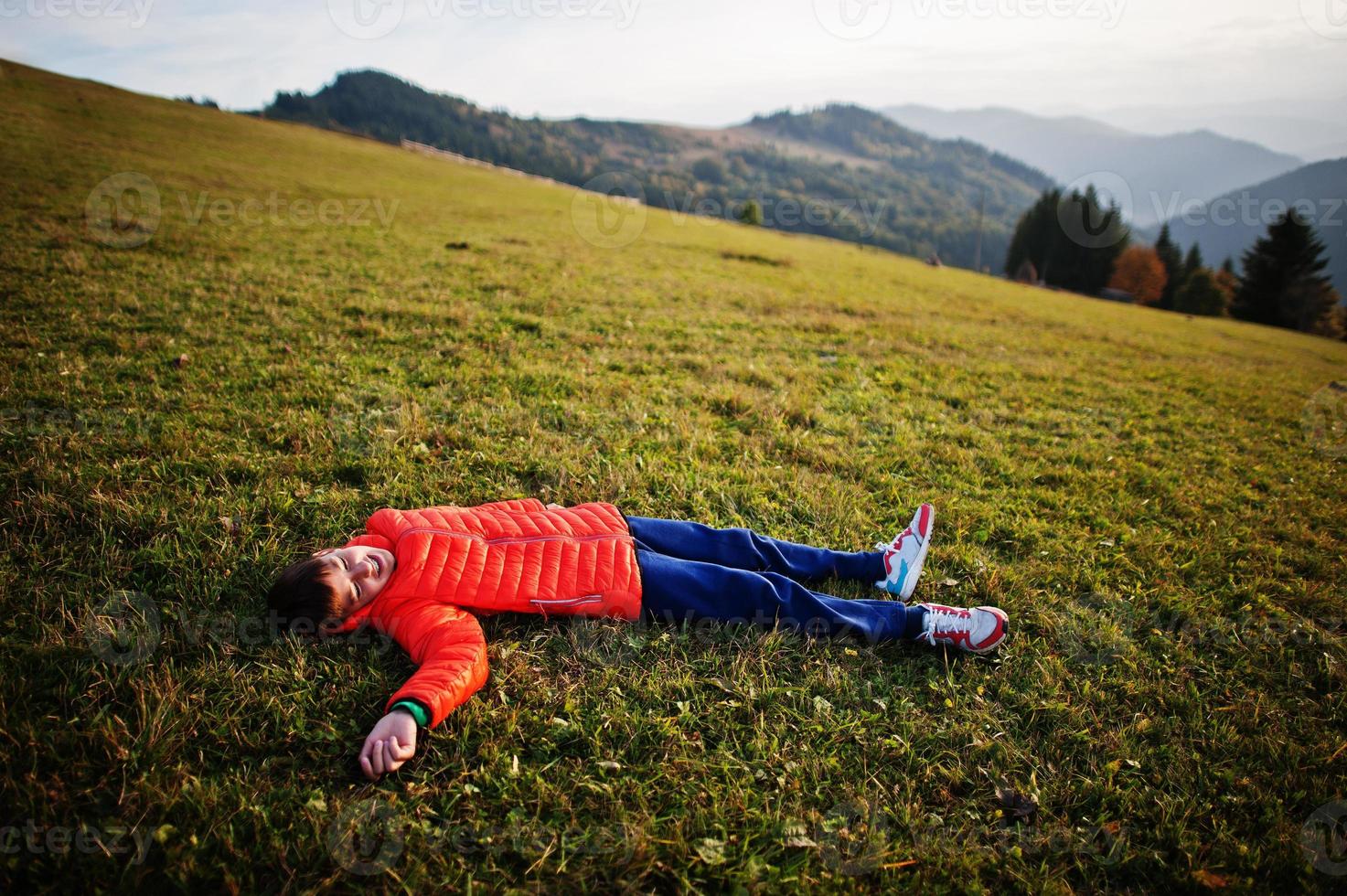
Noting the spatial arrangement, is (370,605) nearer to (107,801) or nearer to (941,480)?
(107,801)

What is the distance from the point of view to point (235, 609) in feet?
10.5

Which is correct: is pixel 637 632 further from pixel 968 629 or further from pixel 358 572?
pixel 968 629

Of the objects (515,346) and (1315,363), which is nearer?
(515,346)

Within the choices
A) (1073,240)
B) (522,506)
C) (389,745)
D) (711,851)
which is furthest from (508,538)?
(1073,240)

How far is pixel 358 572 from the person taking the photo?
10.5ft

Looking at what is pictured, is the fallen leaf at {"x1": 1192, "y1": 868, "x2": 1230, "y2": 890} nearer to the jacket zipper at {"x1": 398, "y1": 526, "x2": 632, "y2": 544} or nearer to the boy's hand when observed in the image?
the jacket zipper at {"x1": 398, "y1": 526, "x2": 632, "y2": 544}

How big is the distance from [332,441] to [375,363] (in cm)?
220

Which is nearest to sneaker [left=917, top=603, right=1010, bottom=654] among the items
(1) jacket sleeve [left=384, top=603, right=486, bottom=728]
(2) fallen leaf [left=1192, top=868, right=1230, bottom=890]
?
(2) fallen leaf [left=1192, top=868, right=1230, bottom=890]

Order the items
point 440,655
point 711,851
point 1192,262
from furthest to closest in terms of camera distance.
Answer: point 1192,262, point 440,655, point 711,851

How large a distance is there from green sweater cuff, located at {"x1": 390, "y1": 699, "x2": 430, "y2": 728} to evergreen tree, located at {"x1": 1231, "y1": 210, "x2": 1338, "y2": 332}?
69.3 meters

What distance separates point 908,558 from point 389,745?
3.13 metres

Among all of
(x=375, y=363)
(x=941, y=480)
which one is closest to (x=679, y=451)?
(x=941, y=480)

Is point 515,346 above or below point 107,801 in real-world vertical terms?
above

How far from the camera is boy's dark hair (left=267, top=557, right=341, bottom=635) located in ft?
9.91
